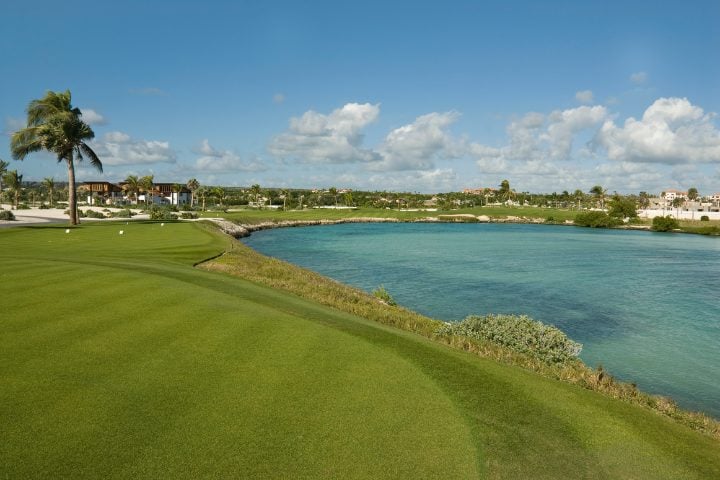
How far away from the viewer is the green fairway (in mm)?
6902

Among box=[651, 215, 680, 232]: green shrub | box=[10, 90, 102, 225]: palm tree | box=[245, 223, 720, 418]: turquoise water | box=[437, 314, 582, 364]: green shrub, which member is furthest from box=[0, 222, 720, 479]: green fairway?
box=[651, 215, 680, 232]: green shrub

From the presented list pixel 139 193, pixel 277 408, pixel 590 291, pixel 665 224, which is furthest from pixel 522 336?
pixel 139 193

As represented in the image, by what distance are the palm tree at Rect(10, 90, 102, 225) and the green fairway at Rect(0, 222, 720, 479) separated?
44.9 metres

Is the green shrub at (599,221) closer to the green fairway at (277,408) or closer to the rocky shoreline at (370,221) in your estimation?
the rocky shoreline at (370,221)

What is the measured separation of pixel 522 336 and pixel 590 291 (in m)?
29.3

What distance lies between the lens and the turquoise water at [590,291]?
23.0m

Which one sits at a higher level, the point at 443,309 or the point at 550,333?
the point at 550,333

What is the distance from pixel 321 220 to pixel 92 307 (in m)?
122

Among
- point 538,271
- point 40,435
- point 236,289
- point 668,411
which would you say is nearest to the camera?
point 40,435

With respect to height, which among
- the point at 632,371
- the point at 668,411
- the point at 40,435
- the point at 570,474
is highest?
the point at 40,435

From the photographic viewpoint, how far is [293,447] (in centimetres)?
725

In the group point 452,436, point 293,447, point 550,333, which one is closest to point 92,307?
point 293,447

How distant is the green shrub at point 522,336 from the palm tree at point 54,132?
5030 cm

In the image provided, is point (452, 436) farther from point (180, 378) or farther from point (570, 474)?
point (180, 378)
